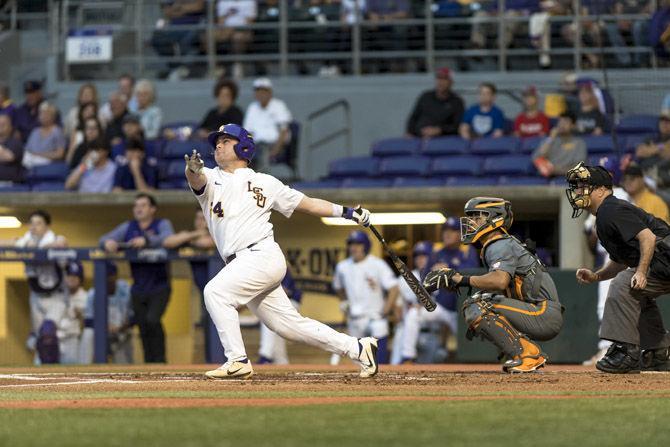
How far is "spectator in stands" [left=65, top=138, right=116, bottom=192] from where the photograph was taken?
1588cm

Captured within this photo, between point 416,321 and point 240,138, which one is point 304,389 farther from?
point 416,321

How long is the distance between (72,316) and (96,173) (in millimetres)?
2226

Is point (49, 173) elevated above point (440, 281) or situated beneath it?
situated beneath

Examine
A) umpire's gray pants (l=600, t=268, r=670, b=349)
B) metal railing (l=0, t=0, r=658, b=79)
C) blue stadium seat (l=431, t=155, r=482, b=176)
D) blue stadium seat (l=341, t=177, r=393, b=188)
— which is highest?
metal railing (l=0, t=0, r=658, b=79)

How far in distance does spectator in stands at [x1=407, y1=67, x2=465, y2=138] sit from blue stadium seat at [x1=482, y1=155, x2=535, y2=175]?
116 centimetres

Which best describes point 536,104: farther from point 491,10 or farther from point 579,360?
point 579,360

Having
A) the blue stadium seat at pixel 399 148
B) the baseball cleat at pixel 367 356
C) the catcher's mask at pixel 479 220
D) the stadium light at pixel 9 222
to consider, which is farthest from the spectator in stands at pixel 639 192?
the stadium light at pixel 9 222

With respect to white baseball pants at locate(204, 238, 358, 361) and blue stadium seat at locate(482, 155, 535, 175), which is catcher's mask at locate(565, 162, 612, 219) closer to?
white baseball pants at locate(204, 238, 358, 361)

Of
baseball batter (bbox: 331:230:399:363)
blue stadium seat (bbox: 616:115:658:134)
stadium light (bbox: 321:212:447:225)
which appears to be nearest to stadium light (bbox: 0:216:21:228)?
stadium light (bbox: 321:212:447:225)

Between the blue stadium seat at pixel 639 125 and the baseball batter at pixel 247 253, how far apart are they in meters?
7.86

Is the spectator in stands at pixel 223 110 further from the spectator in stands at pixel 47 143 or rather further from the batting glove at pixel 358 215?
the batting glove at pixel 358 215

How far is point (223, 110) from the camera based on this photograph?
54.6 feet

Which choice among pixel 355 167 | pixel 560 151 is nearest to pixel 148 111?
pixel 355 167

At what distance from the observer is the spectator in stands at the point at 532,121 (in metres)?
15.9
